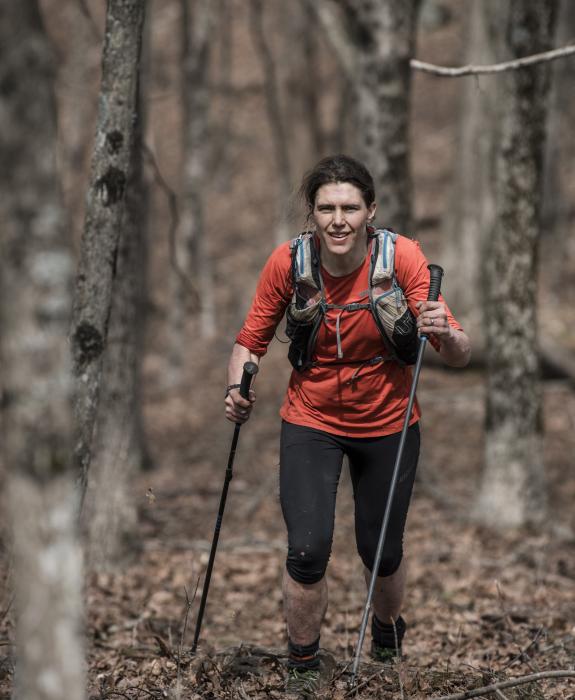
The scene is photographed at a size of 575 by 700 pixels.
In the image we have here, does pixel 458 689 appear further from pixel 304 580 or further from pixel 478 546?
pixel 478 546

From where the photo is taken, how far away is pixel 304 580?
4230 millimetres

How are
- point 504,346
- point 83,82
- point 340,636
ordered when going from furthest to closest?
1. point 83,82
2. point 504,346
3. point 340,636

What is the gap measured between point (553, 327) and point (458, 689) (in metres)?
13.3

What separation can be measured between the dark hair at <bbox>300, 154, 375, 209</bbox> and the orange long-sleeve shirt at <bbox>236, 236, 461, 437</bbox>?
0.28m

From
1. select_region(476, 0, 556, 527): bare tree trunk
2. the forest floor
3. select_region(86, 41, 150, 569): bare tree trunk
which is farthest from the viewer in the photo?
select_region(476, 0, 556, 527): bare tree trunk

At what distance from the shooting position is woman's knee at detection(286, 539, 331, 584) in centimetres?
412

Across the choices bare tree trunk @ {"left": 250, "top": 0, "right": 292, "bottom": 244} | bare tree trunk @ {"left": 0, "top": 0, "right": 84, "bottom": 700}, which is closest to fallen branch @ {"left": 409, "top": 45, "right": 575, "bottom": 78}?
bare tree trunk @ {"left": 0, "top": 0, "right": 84, "bottom": 700}

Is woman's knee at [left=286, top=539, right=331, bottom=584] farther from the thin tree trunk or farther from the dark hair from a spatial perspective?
the thin tree trunk

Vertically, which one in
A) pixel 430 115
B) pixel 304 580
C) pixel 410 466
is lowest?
pixel 304 580

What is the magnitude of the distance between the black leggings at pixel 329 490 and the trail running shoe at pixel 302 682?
42 cm

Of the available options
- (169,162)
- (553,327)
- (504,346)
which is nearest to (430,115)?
(169,162)

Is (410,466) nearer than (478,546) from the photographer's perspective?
Yes

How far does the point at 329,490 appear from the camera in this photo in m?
4.21

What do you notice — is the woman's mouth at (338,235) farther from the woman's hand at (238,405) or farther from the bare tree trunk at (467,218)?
the bare tree trunk at (467,218)
